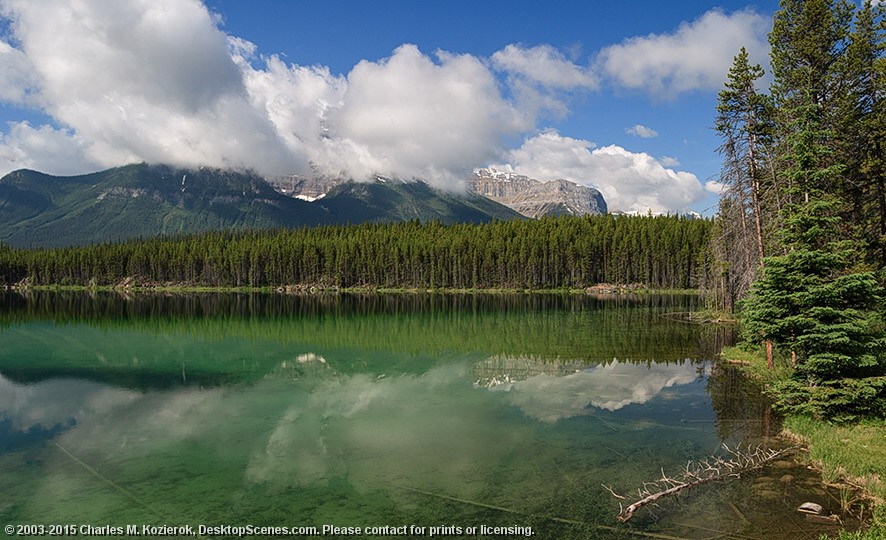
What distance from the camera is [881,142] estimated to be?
2759cm

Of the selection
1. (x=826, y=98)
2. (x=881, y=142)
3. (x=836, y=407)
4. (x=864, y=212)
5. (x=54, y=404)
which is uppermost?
(x=826, y=98)

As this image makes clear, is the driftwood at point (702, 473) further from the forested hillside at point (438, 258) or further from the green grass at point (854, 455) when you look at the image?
the forested hillside at point (438, 258)

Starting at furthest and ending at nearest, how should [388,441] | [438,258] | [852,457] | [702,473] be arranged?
[438,258]
[388,441]
[702,473]
[852,457]

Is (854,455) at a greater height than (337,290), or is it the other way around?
(854,455)

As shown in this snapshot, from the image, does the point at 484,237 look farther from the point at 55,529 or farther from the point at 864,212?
the point at 55,529

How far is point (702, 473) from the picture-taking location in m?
15.8

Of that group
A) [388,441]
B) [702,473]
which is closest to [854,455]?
[702,473]

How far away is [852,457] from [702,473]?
4.18 metres

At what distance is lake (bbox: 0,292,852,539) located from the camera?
13.5 meters

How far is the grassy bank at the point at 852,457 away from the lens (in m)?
12.7

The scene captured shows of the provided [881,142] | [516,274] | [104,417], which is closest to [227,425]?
[104,417]

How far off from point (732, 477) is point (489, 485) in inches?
282

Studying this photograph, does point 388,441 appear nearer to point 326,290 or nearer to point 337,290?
point 337,290

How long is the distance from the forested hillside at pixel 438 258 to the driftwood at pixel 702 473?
12103 cm
